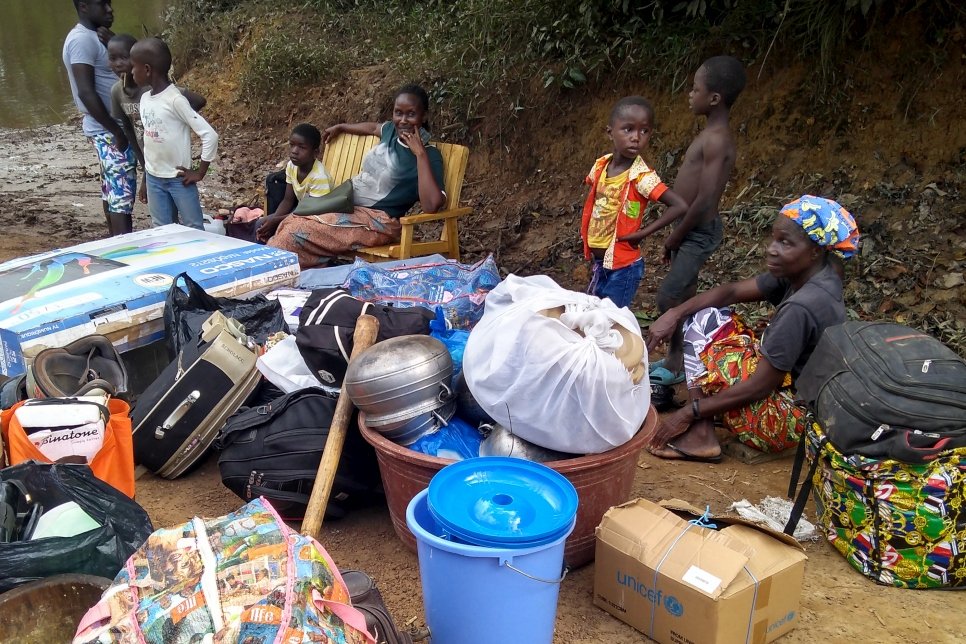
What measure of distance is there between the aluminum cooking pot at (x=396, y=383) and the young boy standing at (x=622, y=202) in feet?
5.25

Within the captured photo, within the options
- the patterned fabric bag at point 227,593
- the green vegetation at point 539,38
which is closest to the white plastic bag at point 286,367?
the patterned fabric bag at point 227,593

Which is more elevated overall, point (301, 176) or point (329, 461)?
point (301, 176)

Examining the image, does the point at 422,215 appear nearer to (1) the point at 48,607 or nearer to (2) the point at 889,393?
(2) the point at 889,393

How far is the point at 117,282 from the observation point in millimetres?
3928

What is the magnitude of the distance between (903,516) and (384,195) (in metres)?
3.84

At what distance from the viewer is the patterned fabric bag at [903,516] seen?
2.48 m

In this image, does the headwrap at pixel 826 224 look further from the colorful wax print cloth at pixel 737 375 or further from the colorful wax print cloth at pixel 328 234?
the colorful wax print cloth at pixel 328 234

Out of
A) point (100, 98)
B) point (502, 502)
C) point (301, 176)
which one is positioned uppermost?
point (100, 98)

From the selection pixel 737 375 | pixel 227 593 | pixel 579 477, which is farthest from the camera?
pixel 737 375

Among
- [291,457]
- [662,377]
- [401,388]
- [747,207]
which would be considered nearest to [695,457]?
[662,377]

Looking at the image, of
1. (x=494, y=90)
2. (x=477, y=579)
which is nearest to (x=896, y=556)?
(x=477, y=579)

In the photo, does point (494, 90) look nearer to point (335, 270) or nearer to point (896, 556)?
point (335, 270)

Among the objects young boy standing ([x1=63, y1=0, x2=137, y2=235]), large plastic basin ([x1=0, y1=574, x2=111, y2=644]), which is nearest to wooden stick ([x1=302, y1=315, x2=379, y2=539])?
large plastic basin ([x1=0, y1=574, x2=111, y2=644])

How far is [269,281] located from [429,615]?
266cm
